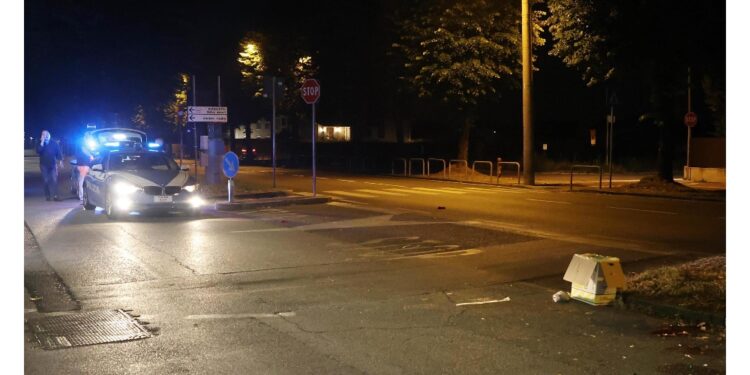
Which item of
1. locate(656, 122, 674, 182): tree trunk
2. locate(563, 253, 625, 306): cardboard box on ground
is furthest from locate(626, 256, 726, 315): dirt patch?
locate(656, 122, 674, 182): tree trunk

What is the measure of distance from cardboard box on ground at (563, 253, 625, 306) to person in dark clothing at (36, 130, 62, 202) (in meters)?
16.5

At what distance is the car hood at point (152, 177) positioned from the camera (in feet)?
Result: 53.3

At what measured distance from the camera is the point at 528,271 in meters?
10.4

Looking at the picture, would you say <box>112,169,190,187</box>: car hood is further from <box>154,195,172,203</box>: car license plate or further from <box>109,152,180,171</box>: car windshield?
<box>109,152,180,171</box>: car windshield

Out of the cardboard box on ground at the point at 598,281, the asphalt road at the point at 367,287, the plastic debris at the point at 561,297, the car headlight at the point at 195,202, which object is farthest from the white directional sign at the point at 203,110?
the cardboard box on ground at the point at 598,281

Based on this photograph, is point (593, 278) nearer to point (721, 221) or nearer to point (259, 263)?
point (259, 263)

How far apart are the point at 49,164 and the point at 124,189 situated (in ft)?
19.8

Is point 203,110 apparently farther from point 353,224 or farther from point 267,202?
point 353,224

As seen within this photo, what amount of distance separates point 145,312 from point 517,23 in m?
25.8

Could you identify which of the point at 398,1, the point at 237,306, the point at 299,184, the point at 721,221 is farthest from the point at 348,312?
the point at 398,1

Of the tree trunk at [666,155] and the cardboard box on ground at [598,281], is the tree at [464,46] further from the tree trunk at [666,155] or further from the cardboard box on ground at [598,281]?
the cardboard box on ground at [598,281]

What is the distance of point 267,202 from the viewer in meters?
19.4

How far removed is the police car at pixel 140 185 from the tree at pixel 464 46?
53.6 ft

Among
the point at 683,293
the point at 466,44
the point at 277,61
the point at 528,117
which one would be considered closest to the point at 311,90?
the point at 528,117
